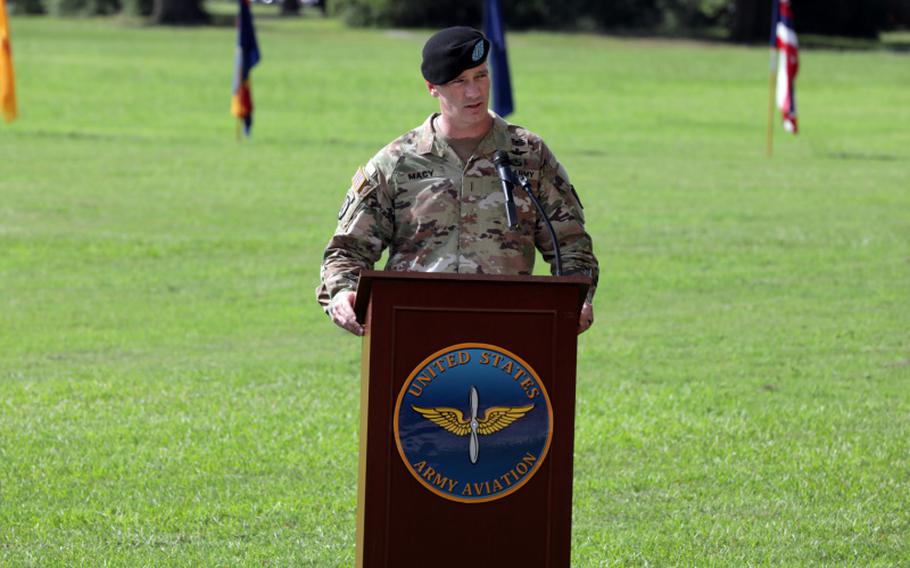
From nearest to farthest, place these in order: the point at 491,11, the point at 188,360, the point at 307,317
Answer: the point at 188,360, the point at 307,317, the point at 491,11

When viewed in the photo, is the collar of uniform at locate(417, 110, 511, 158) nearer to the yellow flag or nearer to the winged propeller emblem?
the winged propeller emblem

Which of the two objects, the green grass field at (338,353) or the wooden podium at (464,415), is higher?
the wooden podium at (464,415)

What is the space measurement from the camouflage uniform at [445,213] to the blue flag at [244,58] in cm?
2019

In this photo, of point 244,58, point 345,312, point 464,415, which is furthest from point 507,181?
point 244,58

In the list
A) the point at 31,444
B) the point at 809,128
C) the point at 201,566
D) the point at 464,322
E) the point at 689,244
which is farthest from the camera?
the point at 809,128

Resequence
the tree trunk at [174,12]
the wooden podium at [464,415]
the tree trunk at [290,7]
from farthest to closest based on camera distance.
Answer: the tree trunk at [290,7] < the tree trunk at [174,12] < the wooden podium at [464,415]

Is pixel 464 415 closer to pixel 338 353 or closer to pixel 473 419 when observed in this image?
pixel 473 419

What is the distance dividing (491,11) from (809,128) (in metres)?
10.1

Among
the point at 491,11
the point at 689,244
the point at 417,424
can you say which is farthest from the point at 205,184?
the point at 417,424

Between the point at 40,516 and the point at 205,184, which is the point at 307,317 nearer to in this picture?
the point at 40,516

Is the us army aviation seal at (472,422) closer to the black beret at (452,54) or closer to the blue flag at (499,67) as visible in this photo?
the black beret at (452,54)

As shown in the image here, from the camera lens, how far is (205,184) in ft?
69.4

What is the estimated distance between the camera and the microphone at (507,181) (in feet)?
14.5

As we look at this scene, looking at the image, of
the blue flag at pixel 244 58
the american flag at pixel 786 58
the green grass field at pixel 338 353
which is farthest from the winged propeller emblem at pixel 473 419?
the american flag at pixel 786 58
